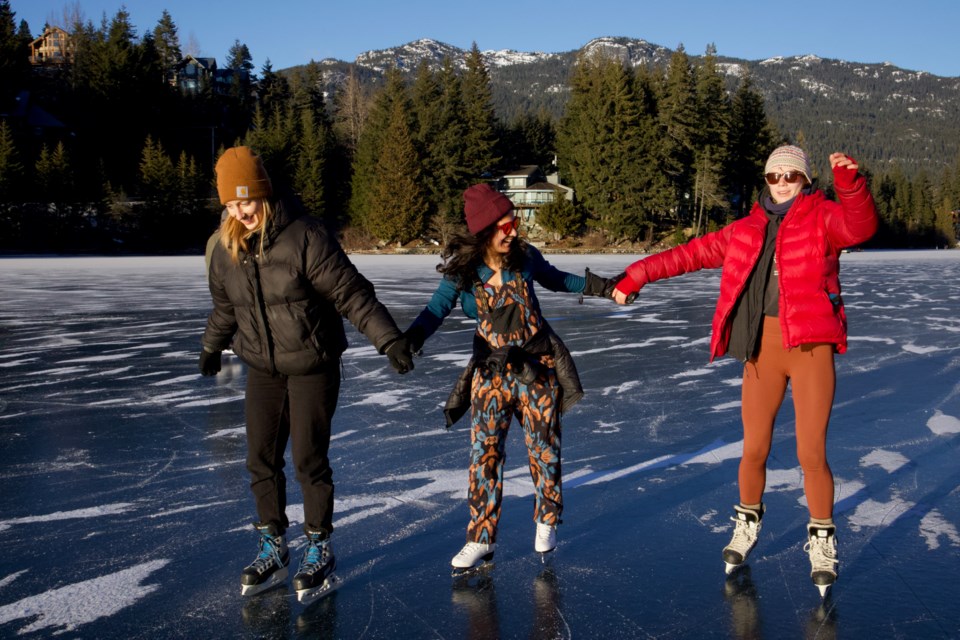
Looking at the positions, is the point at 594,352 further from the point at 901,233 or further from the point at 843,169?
the point at 901,233

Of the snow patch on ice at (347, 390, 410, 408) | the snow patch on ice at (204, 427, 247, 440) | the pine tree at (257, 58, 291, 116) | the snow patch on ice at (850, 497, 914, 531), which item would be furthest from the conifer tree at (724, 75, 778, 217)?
the snow patch on ice at (850, 497, 914, 531)

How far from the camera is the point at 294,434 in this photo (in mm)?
3256

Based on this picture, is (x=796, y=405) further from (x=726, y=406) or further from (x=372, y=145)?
(x=372, y=145)

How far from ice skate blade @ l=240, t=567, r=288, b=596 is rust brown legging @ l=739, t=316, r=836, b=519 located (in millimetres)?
1845

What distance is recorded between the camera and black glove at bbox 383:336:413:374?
10.7 ft

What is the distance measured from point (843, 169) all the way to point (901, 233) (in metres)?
86.8

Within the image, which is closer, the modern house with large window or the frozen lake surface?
the frozen lake surface

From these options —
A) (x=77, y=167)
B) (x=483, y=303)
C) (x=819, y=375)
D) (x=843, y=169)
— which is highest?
(x=77, y=167)

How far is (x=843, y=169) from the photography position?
3113 millimetres

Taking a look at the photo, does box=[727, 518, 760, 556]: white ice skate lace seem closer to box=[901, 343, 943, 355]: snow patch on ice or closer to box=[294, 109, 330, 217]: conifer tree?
box=[901, 343, 943, 355]: snow patch on ice

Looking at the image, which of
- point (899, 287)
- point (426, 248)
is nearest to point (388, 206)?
point (426, 248)

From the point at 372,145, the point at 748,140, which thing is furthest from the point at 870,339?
the point at 748,140

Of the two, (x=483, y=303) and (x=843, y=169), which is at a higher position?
(x=843, y=169)

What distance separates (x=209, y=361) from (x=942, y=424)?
478cm
